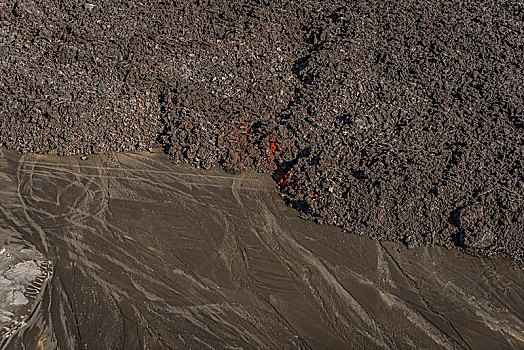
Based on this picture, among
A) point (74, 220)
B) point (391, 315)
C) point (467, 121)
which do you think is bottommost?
point (74, 220)

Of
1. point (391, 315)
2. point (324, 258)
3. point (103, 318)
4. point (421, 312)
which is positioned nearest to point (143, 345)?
point (103, 318)

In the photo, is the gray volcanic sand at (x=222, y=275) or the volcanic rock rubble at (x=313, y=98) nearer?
the gray volcanic sand at (x=222, y=275)

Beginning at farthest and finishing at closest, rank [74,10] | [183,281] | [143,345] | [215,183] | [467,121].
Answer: [74,10], [215,183], [467,121], [183,281], [143,345]

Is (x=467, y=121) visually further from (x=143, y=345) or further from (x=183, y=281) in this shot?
(x=143, y=345)

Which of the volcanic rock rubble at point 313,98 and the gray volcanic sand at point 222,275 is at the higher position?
the volcanic rock rubble at point 313,98

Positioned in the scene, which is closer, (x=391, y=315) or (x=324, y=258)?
(x=391, y=315)
